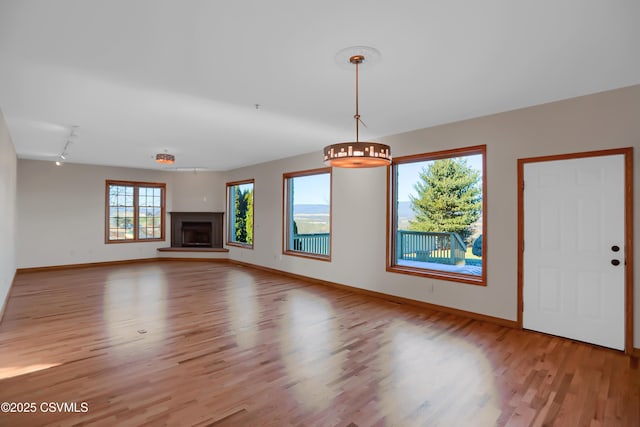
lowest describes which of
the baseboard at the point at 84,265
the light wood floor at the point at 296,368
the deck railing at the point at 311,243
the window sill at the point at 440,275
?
the light wood floor at the point at 296,368

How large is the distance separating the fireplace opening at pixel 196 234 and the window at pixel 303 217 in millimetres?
3697

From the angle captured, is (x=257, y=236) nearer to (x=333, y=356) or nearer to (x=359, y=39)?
(x=333, y=356)

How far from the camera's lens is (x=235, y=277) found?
7355 millimetres

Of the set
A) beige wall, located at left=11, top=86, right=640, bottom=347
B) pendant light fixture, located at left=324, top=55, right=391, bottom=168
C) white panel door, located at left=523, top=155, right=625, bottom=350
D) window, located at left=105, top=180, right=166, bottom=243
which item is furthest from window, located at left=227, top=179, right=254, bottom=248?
white panel door, located at left=523, top=155, right=625, bottom=350

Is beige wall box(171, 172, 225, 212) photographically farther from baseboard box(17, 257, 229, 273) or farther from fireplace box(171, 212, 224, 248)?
baseboard box(17, 257, 229, 273)

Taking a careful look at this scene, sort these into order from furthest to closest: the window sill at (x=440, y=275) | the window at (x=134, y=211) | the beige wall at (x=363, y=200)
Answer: the window at (x=134, y=211) → the window sill at (x=440, y=275) → the beige wall at (x=363, y=200)

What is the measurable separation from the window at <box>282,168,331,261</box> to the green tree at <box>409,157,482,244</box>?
2.05 m

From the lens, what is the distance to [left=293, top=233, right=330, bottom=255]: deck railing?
760 cm

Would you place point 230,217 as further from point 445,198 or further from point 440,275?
point 440,275

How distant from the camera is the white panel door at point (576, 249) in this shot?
345 centimetres

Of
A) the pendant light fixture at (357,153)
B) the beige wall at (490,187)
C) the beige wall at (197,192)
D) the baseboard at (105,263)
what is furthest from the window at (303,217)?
the pendant light fixture at (357,153)

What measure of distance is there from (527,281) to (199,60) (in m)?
4.27

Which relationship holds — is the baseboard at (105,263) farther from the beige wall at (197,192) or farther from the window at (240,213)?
the beige wall at (197,192)

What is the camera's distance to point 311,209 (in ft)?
25.0
